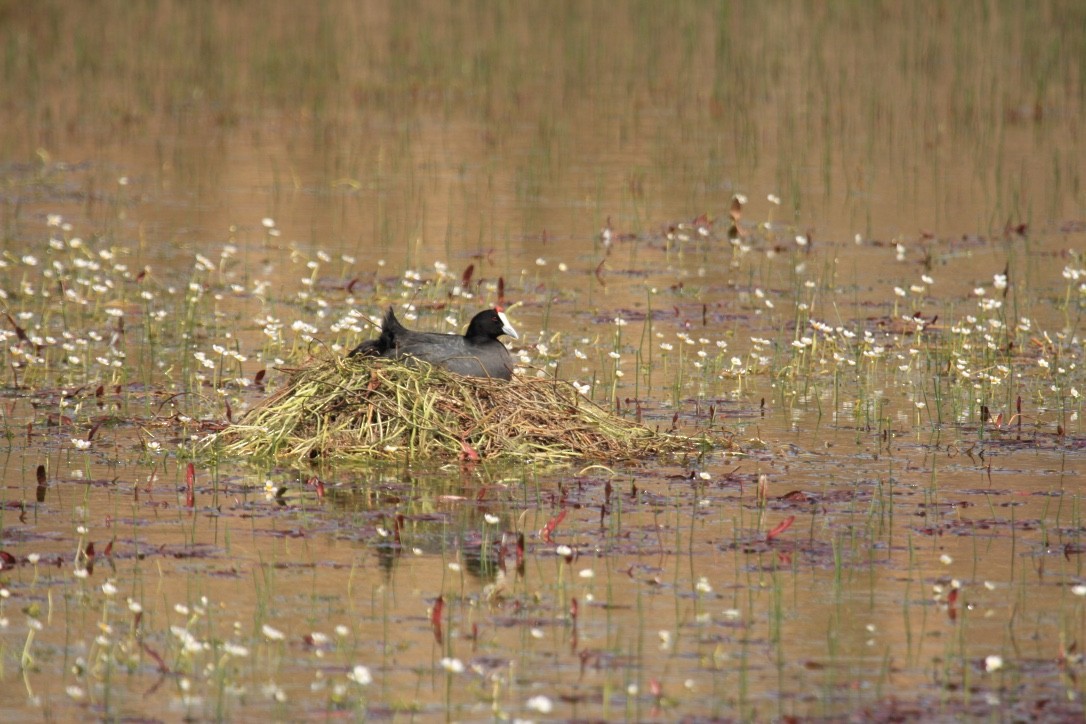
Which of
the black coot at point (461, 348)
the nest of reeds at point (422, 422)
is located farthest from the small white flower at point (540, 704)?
the black coot at point (461, 348)

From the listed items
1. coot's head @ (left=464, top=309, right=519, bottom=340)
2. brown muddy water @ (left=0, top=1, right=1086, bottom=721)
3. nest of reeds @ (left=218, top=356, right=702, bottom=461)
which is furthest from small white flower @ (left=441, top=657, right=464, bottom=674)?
coot's head @ (left=464, top=309, right=519, bottom=340)

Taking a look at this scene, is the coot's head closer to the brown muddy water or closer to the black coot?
the black coot

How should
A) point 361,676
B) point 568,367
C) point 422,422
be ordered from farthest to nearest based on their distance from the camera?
point 568,367 → point 422,422 → point 361,676

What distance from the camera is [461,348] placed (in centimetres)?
1185

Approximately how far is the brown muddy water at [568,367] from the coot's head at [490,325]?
963 mm

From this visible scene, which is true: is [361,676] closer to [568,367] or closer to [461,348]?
[461,348]

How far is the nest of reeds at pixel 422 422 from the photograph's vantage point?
10.8 metres

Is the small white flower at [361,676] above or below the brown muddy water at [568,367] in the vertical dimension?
below

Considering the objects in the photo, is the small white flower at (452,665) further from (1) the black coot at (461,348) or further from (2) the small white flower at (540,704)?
(1) the black coot at (461,348)

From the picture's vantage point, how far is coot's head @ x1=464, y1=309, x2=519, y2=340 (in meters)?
11.8

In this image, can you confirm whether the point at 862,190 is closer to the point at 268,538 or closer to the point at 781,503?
the point at 781,503

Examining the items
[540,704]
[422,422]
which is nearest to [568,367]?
[422,422]

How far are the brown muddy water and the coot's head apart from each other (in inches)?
37.9

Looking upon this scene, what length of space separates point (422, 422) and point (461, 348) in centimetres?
106
